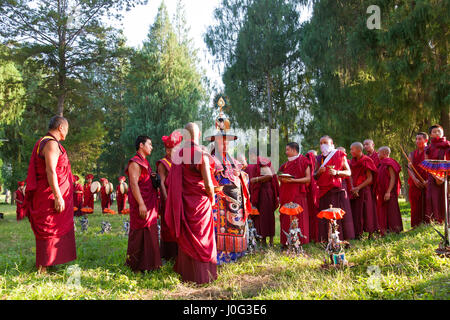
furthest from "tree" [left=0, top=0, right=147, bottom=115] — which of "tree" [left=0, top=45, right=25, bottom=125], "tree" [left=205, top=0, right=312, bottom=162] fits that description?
"tree" [left=205, top=0, right=312, bottom=162]

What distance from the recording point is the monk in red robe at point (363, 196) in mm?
7586

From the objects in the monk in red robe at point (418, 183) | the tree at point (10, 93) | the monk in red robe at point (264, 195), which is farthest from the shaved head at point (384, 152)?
the tree at point (10, 93)

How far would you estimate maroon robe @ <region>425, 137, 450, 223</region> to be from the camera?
7.05m

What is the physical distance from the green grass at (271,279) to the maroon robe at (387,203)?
165 cm

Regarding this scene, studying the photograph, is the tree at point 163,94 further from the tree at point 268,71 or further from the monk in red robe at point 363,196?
the monk in red robe at point 363,196

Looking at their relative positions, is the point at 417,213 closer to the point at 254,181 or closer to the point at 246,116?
the point at 254,181

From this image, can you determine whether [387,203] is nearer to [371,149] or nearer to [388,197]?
[388,197]

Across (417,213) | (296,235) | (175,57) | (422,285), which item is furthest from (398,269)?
(175,57)

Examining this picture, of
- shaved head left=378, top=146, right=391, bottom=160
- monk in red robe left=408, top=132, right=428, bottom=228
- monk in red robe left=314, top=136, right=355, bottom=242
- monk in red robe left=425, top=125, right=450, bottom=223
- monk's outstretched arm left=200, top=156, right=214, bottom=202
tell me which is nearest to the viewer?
monk's outstretched arm left=200, top=156, right=214, bottom=202

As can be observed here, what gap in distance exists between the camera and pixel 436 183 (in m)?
7.17

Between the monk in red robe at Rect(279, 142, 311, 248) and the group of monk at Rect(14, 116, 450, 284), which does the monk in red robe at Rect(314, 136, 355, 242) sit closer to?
the group of monk at Rect(14, 116, 450, 284)

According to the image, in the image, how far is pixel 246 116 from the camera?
22719 millimetres

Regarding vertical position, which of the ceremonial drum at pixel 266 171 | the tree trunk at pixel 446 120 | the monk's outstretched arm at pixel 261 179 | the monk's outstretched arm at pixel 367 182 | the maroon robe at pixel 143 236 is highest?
the tree trunk at pixel 446 120

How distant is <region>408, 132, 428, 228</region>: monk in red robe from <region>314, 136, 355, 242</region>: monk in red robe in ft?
7.09
